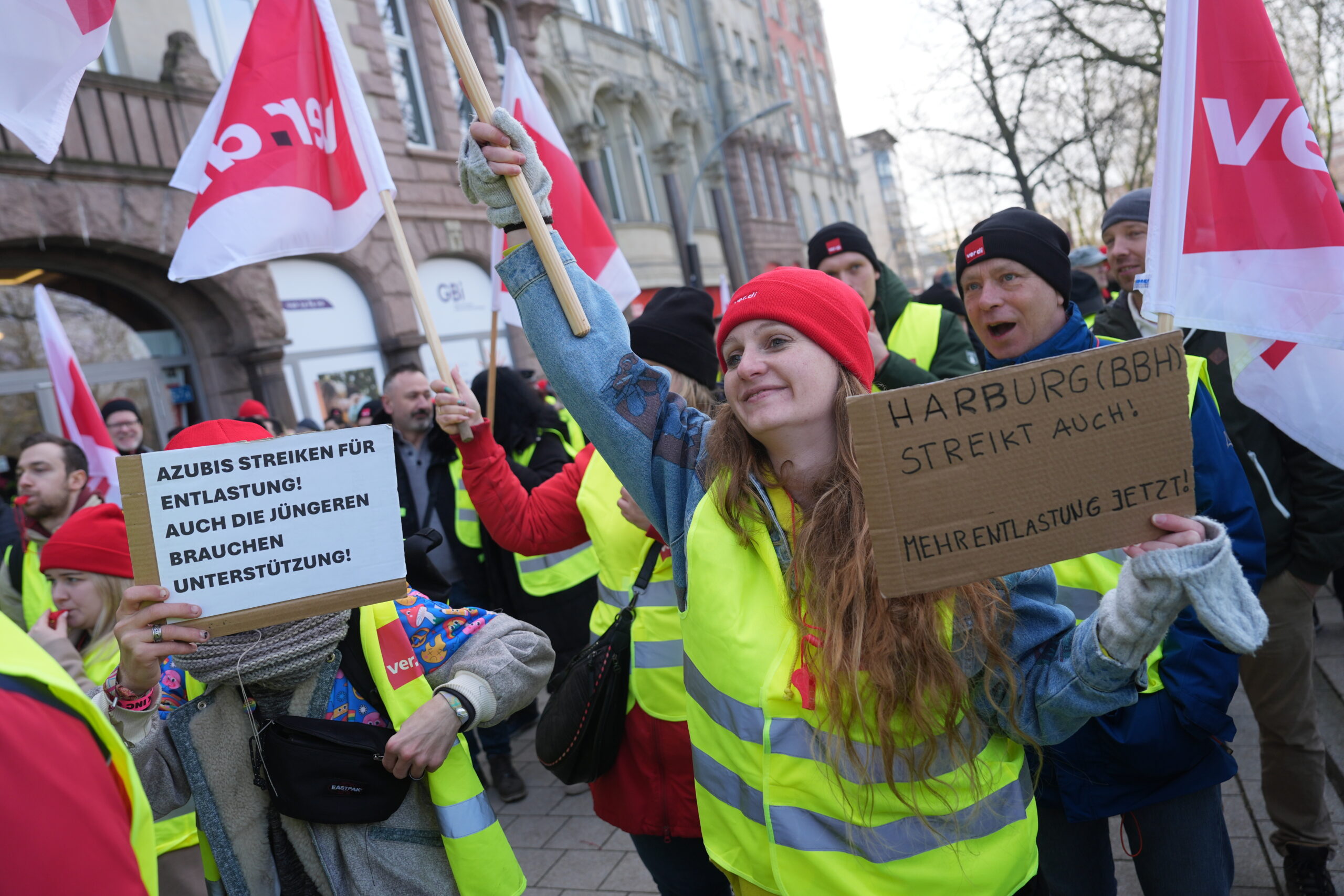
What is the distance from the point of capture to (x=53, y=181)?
7.88 meters

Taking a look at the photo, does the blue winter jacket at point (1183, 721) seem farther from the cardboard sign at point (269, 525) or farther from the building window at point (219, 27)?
the building window at point (219, 27)

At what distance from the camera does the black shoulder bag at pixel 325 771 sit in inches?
72.0

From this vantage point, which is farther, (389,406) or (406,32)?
(406,32)

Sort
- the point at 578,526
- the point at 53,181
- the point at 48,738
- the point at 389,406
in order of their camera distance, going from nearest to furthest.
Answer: the point at 48,738 < the point at 578,526 < the point at 389,406 < the point at 53,181

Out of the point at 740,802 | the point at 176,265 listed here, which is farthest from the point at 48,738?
the point at 176,265

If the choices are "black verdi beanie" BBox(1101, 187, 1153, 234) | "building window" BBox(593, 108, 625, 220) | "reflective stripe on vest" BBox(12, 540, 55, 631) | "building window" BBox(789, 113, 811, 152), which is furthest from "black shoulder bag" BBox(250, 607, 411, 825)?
"building window" BBox(789, 113, 811, 152)

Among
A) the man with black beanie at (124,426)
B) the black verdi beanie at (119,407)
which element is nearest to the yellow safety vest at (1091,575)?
the man with black beanie at (124,426)

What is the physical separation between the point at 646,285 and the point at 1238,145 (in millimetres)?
17182

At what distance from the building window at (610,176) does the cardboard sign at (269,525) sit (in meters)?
18.3

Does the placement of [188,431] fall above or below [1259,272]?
above

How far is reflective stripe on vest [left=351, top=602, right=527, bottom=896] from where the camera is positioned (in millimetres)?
1922

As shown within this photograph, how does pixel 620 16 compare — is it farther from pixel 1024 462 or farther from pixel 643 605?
pixel 1024 462

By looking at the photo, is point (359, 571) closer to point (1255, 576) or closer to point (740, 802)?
point (740, 802)

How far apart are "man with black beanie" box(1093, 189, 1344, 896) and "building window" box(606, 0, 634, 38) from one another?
18.9 metres
